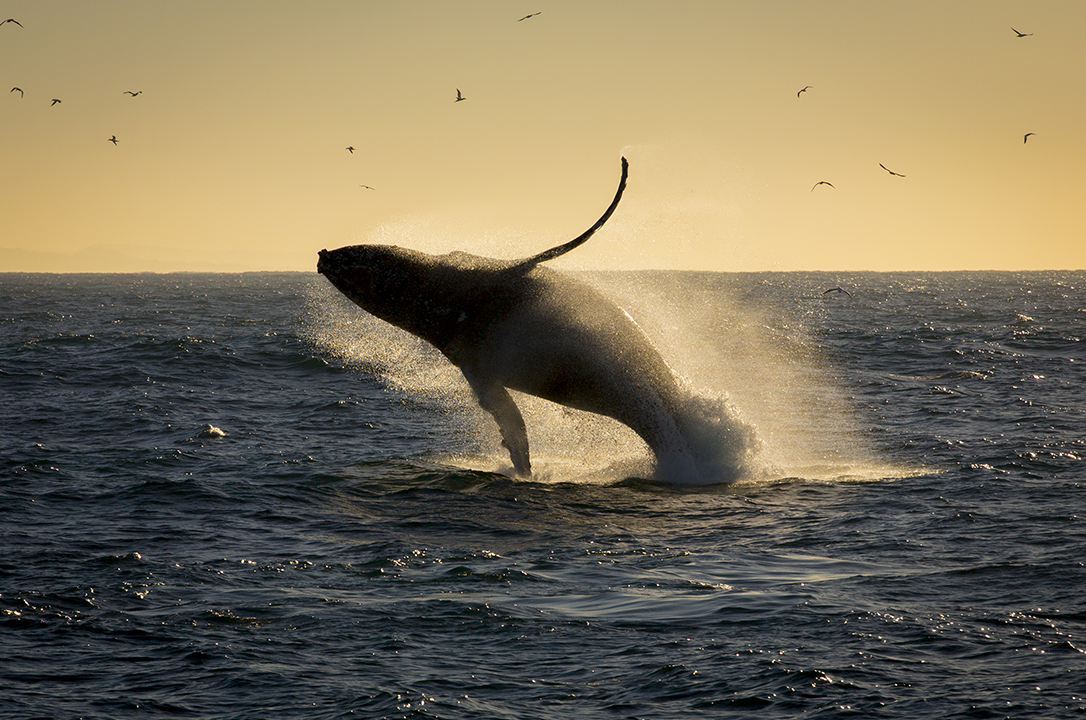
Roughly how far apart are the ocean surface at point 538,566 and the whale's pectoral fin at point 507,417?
40cm

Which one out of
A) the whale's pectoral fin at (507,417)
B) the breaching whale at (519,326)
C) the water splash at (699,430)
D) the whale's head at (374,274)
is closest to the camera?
the breaching whale at (519,326)

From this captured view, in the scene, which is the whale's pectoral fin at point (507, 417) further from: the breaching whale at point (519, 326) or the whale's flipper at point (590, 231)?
the whale's flipper at point (590, 231)

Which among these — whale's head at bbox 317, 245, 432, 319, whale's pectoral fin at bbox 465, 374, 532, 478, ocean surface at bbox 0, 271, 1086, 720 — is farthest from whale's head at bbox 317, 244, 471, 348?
ocean surface at bbox 0, 271, 1086, 720

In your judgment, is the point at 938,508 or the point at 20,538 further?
the point at 938,508

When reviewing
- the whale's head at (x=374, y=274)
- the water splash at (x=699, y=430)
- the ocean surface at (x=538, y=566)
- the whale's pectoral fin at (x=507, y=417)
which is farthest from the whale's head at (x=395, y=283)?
the water splash at (x=699, y=430)

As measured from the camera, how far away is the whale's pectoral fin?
16.0 meters

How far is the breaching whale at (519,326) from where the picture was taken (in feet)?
51.1

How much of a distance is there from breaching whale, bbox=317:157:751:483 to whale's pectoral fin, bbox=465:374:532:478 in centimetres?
2

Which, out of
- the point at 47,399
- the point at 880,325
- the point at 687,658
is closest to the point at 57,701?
the point at 687,658

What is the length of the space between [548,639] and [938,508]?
6.89 metres

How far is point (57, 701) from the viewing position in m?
8.05

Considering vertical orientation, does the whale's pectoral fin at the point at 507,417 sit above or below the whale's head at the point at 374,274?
below

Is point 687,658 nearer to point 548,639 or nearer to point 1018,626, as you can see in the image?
point 548,639

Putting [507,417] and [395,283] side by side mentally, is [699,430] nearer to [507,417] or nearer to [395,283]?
[507,417]
